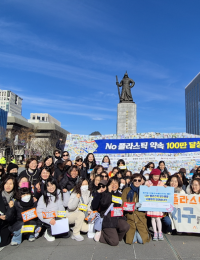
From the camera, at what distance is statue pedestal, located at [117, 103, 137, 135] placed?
1448 centimetres

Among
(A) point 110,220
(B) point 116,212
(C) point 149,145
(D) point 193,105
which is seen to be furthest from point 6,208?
(D) point 193,105

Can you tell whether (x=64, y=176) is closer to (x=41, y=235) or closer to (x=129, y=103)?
(x=41, y=235)

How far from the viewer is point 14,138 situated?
39.6m

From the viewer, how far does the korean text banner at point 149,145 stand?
421 inches

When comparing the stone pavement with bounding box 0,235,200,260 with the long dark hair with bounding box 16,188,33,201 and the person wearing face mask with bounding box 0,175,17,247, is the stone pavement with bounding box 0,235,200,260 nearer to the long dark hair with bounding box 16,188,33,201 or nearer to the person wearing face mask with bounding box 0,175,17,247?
the person wearing face mask with bounding box 0,175,17,247

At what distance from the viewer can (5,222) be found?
4258 millimetres

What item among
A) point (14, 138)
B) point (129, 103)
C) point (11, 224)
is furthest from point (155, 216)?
point (14, 138)

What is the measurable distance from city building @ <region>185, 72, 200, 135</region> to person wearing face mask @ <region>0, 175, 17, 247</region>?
124461 millimetres

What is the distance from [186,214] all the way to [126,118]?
10.2 m

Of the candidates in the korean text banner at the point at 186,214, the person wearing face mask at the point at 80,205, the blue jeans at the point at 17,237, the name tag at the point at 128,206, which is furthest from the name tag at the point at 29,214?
the korean text banner at the point at 186,214

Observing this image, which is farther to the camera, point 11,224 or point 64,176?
point 64,176

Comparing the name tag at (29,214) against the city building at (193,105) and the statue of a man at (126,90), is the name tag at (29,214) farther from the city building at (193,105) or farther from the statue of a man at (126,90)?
the city building at (193,105)

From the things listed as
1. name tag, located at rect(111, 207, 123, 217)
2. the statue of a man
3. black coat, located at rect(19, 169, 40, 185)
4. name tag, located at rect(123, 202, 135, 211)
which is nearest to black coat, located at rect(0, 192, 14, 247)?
black coat, located at rect(19, 169, 40, 185)

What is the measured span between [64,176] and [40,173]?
0.59 metres
